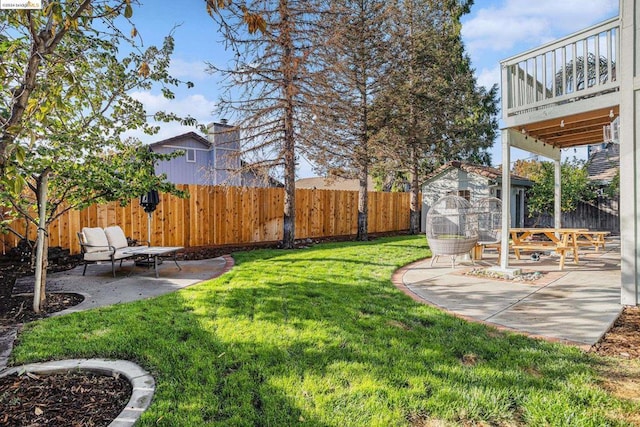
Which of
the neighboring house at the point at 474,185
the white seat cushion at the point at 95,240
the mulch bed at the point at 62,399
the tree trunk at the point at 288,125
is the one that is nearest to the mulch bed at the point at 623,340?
the mulch bed at the point at 62,399

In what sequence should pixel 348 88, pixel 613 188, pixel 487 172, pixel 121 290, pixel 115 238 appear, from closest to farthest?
pixel 121 290, pixel 115 238, pixel 348 88, pixel 613 188, pixel 487 172

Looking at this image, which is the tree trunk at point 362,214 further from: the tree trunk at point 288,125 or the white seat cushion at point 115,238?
the white seat cushion at point 115,238

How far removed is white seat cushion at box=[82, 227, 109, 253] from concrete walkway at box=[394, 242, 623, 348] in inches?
219

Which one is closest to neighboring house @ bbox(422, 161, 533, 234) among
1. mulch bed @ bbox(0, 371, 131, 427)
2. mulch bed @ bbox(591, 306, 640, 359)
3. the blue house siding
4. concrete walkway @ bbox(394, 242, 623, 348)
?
concrete walkway @ bbox(394, 242, 623, 348)

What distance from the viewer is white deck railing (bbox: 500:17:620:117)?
5.34m

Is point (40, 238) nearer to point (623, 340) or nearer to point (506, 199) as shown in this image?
point (623, 340)

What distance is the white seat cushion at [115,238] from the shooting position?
7219 millimetres

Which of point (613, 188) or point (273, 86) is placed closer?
point (273, 86)

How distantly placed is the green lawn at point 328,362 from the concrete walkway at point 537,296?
1.54ft

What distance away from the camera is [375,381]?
105 inches

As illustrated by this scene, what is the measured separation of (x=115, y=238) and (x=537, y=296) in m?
7.71

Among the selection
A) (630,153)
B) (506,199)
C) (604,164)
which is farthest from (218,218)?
(604,164)

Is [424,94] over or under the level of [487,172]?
over

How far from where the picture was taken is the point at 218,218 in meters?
10.2
